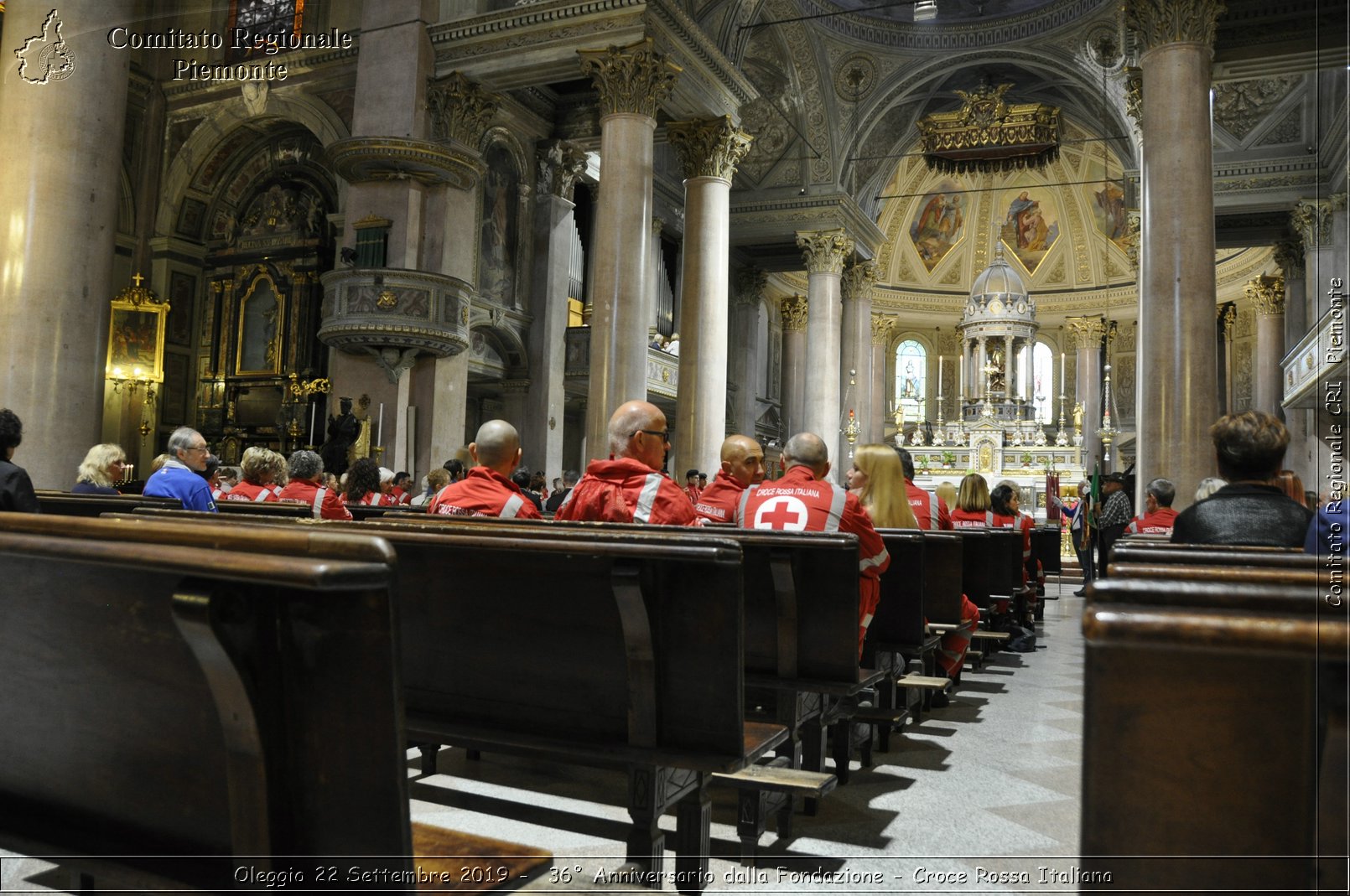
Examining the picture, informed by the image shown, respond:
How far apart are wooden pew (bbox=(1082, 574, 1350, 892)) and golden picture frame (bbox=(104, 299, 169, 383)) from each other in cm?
1783

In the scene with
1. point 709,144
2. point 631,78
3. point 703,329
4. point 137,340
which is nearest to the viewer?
point 631,78

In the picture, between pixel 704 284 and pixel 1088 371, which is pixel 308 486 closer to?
pixel 704 284

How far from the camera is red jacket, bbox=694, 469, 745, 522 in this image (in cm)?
518

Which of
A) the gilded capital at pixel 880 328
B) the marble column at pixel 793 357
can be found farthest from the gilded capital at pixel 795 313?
the gilded capital at pixel 880 328

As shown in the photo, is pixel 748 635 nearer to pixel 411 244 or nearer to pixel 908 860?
pixel 908 860

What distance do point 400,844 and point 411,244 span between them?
12789 millimetres

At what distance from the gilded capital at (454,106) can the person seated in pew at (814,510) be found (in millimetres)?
10964

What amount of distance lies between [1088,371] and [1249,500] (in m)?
27.3

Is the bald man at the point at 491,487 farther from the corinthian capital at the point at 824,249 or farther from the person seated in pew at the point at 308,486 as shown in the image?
the corinthian capital at the point at 824,249

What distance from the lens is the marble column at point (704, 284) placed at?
14.1 metres

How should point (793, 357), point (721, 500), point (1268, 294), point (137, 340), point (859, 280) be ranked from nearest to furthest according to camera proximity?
point (721, 500), point (137, 340), point (1268, 294), point (859, 280), point (793, 357)


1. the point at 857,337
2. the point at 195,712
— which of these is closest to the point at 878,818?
the point at 195,712

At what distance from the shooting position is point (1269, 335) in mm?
19750

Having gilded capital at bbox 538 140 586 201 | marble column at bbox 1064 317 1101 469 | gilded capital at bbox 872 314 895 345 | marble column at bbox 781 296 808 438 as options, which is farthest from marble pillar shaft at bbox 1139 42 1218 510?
gilded capital at bbox 872 314 895 345
